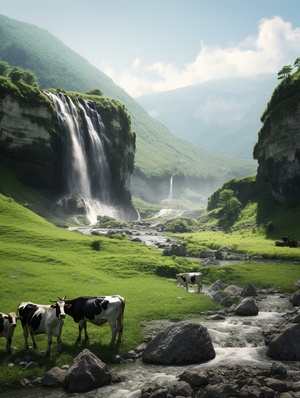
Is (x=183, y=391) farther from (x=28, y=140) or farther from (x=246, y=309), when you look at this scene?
(x=28, y=140)

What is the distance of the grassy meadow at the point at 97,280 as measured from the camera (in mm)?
23719

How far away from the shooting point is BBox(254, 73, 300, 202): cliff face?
111 meters

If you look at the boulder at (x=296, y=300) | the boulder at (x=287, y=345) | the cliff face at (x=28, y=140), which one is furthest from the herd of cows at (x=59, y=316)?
the cliff face at (x=28, y=140)

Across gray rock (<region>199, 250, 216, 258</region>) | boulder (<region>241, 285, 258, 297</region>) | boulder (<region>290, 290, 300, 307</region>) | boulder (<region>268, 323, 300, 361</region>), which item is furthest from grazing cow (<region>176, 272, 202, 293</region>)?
gray rock (<region>199, 250, 216, 258</region>)

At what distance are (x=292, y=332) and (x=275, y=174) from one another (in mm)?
105557

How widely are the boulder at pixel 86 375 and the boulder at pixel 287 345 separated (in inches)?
413

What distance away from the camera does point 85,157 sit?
150 meters

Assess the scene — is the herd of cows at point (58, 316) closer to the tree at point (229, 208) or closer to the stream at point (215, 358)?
the stream at point (215, 358)

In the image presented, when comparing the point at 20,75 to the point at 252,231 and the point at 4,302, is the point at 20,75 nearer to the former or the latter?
the point at 252,231

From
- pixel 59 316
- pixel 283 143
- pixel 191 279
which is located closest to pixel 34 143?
pixel 283 143

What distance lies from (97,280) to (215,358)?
63.6ft

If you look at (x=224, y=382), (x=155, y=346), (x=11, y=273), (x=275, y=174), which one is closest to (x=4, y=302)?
(x=11, y=273)

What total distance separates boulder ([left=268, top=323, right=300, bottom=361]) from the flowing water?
0.66 meters

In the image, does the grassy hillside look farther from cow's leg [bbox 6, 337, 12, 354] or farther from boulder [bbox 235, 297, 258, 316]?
boulder [bbox 235, 297, 258, 316]
